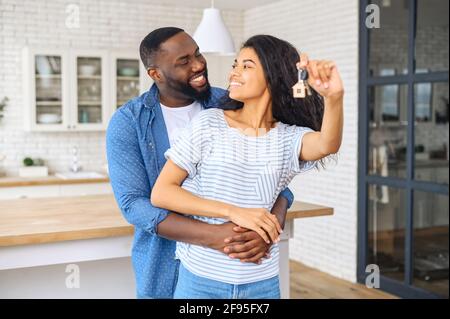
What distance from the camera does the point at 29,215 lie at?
1.88 meters

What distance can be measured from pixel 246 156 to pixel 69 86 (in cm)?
347

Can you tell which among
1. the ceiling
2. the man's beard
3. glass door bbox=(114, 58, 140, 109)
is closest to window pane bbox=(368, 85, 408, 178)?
the ceiling

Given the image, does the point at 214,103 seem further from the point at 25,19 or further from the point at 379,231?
the point at 25,19

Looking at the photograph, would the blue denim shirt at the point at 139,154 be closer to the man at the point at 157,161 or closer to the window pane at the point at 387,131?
the man at the point at 157,161

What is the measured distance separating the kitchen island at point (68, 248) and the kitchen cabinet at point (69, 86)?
1994mm

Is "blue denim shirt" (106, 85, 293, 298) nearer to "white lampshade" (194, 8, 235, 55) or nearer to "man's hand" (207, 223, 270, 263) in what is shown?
"man's hand" (207, 223, 270, 263)

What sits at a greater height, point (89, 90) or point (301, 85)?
point (89, 90)

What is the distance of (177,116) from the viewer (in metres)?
0.99

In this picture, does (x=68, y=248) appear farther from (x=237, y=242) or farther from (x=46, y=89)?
(x=46, y=89)

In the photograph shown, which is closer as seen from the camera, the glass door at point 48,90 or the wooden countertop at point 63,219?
the wooden countertop at point 63,219

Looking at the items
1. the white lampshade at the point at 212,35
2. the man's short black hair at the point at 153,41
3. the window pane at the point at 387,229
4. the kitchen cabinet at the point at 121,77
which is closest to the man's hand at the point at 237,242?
the man's short black hair at the point at 153,41

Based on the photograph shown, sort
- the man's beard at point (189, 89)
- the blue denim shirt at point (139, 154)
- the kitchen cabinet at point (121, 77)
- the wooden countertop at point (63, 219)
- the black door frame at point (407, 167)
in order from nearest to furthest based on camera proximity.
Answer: the man's beard at point (189, 89) < the blue denim shirt at point (139, 154) < the wooden countertop at point (63, 219) < the black door frame at point (407, 167) < the kitchen cabinet at point (121, 77)

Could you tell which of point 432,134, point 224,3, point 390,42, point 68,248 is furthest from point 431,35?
point 68,248

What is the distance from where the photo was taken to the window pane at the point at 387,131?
3.79 metres
